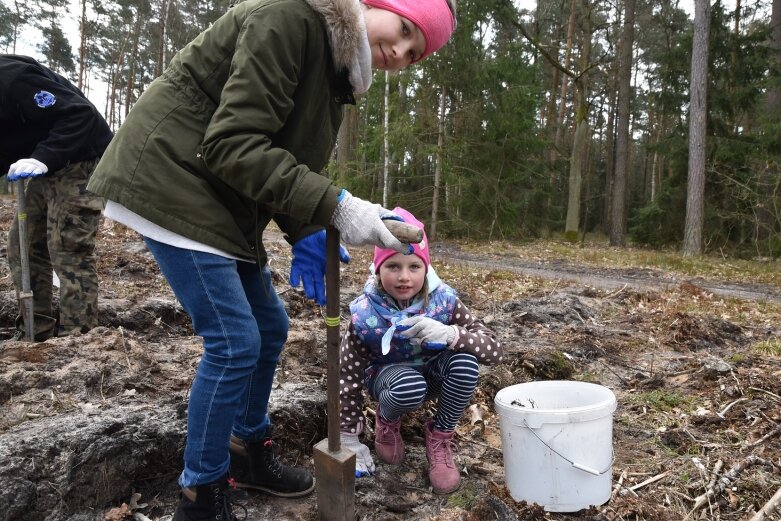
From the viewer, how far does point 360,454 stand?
2607mm

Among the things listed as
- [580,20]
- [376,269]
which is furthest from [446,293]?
[580,20]

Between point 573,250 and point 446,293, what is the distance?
13.1m

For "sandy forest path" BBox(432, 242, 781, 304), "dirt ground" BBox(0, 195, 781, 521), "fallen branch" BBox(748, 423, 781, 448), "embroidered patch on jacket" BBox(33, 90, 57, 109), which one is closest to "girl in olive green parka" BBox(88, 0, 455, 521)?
"dirt ground" BBox(0, 195, 781, 521)

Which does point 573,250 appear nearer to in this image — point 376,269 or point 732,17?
point 732,17

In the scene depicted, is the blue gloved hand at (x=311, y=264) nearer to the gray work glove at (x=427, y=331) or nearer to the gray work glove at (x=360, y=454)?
the gray work glove at (x=427, y=331)

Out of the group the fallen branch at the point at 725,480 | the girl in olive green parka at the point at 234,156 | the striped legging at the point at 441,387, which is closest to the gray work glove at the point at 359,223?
the girl in olive green parka at the point at 234,156

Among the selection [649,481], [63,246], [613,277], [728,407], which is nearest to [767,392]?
[728,407]

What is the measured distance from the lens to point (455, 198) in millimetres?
16609

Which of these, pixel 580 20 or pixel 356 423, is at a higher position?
pixel 580 20

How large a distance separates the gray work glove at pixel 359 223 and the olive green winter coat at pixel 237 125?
5 cm

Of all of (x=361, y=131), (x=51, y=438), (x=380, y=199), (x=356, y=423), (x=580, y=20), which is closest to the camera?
(x=51, y=438)

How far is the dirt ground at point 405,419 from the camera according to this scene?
7.09 ft

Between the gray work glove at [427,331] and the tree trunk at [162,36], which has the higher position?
the tree trunk at [162,36]

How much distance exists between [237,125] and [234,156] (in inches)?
3.5
